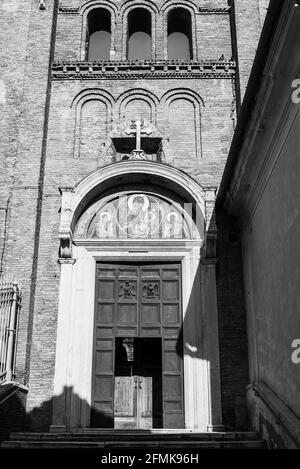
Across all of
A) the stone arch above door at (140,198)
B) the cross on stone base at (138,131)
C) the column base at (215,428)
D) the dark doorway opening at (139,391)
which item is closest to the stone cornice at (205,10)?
the cross on stone base at (138,131)

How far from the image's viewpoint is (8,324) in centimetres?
1050

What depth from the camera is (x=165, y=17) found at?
14750 millimetres

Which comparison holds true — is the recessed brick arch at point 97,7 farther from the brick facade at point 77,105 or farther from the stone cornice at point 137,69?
the stone cornice at point 137,69

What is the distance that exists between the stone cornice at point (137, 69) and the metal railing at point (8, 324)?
565 cm

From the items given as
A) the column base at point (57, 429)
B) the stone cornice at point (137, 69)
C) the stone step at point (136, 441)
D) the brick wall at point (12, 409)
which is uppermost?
the stone cornice at point (137, 69)

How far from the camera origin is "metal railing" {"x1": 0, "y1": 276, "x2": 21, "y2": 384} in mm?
10234

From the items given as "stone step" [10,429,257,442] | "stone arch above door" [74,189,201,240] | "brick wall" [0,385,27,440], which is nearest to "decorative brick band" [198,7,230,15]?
"stone arch above door" [74,189,201,240]

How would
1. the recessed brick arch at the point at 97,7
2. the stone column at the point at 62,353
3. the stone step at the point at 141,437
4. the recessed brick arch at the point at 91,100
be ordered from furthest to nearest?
1. the recessed brick arch at the point at 97,7
2. the recessed brick arch at the point at 91,100
3. the stone column at the point at 62,353
4. the stone step at the point at 141,437

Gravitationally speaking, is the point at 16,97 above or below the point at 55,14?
below

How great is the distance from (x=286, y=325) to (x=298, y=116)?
2886 millimetres

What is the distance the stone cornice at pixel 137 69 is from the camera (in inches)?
537

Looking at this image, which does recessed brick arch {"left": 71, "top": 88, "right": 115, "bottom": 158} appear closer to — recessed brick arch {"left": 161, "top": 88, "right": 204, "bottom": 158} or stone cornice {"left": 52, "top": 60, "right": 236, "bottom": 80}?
stone cornice {"left": 52, "top": 60, "right": 236, "bottom": 80}

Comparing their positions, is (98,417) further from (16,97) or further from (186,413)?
(16,97)
